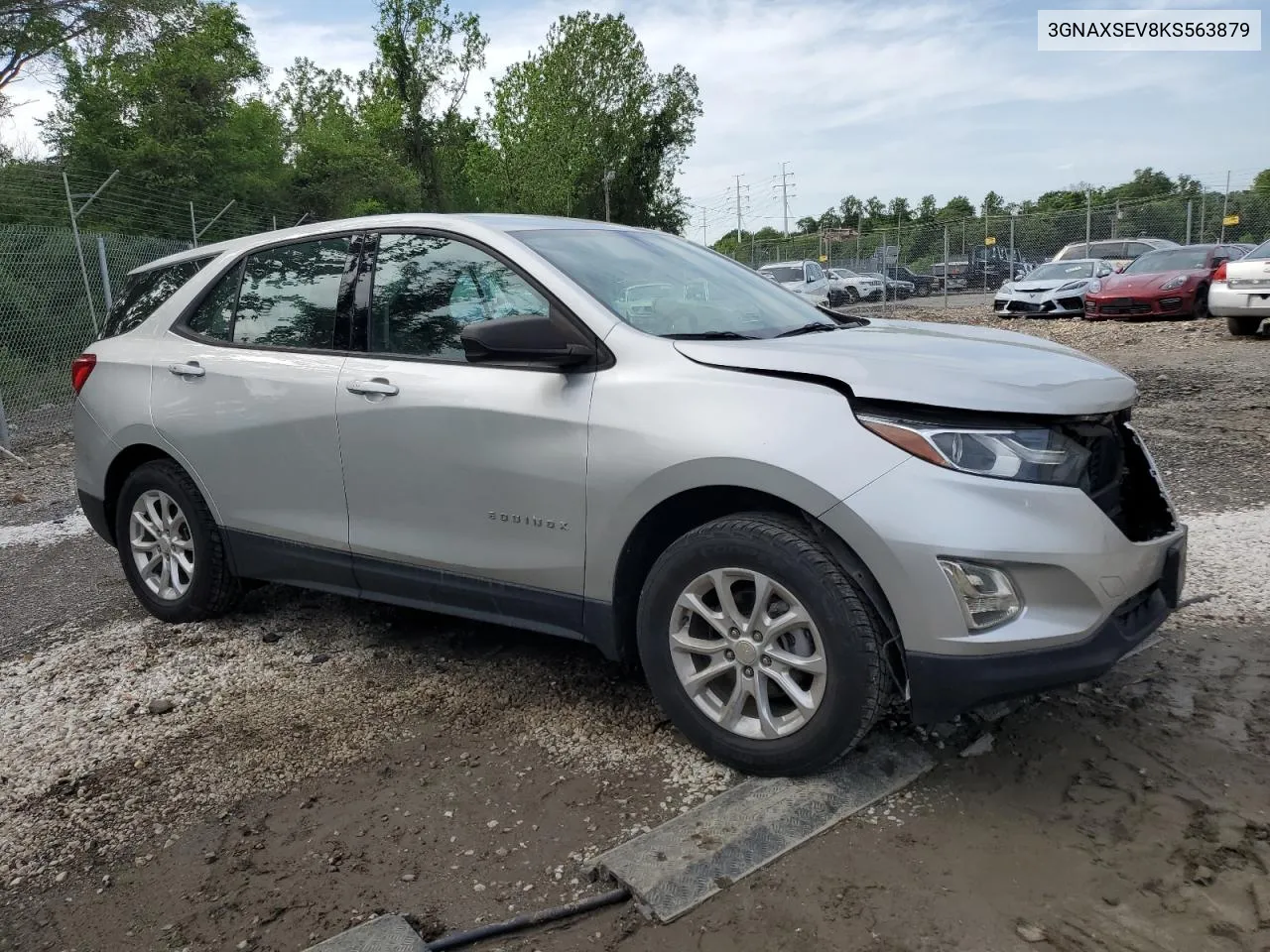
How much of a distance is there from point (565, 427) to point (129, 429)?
94.0 inches

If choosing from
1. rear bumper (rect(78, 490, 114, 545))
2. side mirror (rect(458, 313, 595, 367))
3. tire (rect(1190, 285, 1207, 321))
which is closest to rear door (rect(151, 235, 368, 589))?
rear bumper (rect(78, 490, 114, 545))

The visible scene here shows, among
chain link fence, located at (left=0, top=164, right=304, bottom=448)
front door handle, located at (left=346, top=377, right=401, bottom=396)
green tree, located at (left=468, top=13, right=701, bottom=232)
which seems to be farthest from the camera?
green tree, located at (left=468, top=13, right=701, bottom=232)

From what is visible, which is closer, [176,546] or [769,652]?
[769,652]

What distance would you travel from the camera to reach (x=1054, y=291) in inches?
770

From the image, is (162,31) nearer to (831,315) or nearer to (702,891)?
(831,315)

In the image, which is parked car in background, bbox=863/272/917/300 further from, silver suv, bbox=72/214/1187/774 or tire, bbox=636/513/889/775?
tire, bbox=636/513/889/775

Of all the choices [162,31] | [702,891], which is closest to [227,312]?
[702,891]

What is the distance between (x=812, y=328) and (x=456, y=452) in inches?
52.7

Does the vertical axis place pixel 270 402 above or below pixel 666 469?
above

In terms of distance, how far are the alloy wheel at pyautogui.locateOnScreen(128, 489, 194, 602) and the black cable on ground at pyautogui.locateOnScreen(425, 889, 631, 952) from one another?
2614mm

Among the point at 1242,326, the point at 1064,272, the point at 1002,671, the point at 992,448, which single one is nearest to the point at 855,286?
the point at 1064,272

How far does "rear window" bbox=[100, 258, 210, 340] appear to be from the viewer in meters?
4.62

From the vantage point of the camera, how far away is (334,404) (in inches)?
149

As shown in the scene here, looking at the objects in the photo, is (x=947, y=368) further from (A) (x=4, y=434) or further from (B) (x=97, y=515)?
(A) (x=4, y=434)
